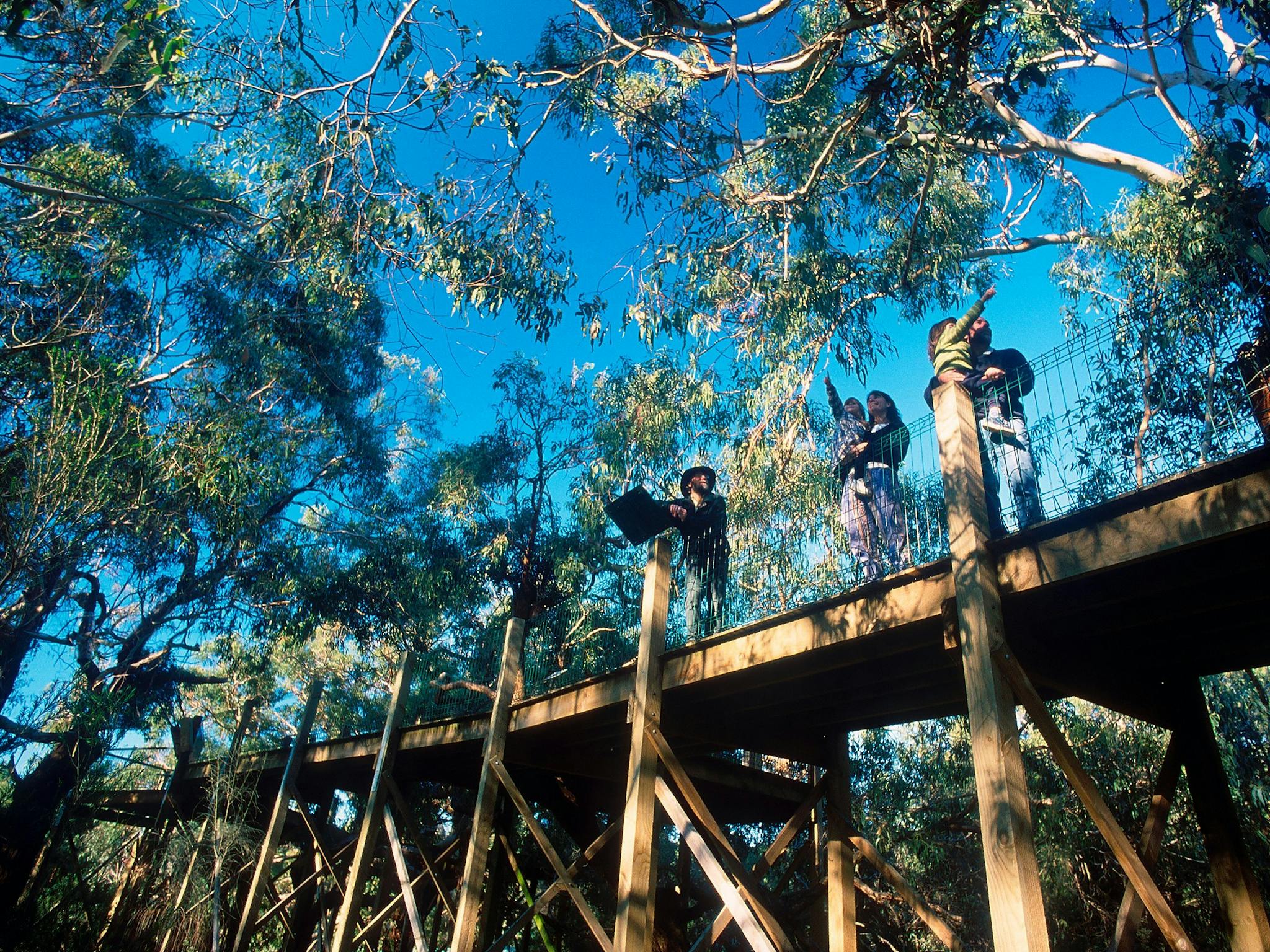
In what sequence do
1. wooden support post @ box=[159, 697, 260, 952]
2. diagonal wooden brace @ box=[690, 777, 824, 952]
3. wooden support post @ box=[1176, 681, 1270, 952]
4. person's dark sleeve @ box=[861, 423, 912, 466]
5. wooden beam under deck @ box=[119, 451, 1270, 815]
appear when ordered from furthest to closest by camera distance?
wooden support post @ box=[159, 697, 260, 952], person's dark sleeve @ box=[861, 423, 912, 466], diagonal wooden brace @ box=[690, 777, 824, 952], wooden support post @ box=[1176, 681, 1270, 952], wooden beam under deck @ box=[119, 451, 1270, 815]

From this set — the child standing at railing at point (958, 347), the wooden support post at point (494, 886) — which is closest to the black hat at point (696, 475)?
the child standing at railing at point (958, 347)

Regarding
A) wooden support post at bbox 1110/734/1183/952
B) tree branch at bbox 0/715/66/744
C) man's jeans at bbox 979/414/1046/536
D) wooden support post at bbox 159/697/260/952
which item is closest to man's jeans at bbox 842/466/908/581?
man's jeans at bbox 979/414/1046/536

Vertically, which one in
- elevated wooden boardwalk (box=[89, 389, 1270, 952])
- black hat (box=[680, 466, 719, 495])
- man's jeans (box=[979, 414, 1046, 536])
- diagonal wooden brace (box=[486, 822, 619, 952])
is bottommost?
diagonal wooden brace (box=[486, 822, 619, 952])

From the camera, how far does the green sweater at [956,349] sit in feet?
16.0

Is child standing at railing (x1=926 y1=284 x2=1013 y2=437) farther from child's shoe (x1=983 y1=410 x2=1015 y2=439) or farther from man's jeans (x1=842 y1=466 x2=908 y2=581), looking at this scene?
man's jeans (x1=842 y1=466 x2=908 y2=581)

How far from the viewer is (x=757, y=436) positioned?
10195mm

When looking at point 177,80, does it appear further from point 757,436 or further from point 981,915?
point 981,915

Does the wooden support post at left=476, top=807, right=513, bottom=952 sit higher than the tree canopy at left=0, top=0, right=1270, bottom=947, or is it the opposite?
the tree canopy at left=0, top=0, right=1270, bottom=947

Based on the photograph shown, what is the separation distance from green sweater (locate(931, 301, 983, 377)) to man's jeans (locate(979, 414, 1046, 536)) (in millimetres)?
655

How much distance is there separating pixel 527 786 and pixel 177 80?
251 inches

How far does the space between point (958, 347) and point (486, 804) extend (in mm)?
4136

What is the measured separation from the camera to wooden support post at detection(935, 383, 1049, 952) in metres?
2.75

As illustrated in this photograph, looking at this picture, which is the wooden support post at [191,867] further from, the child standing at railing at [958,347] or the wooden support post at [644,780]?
the child standing at railing at [958,347]

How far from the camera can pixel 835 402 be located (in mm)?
5566
